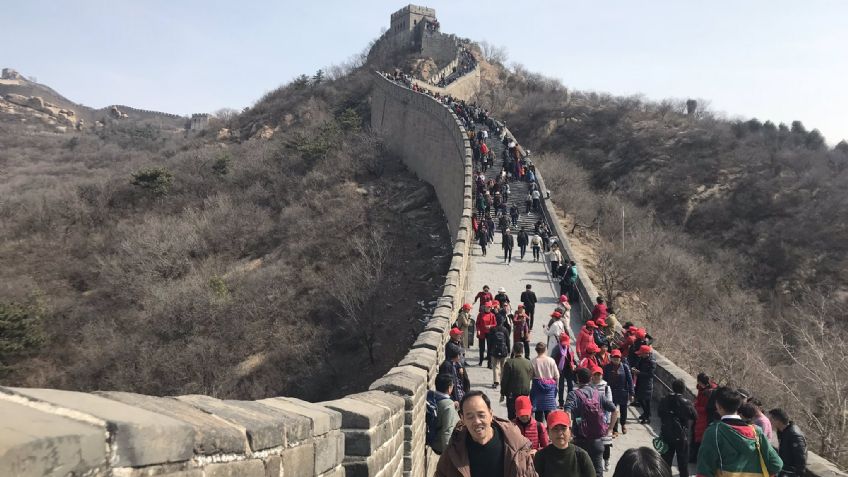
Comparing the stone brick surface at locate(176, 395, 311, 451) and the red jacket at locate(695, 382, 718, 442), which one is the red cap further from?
the stone brick surface at locate(176, 395, 311, 451)

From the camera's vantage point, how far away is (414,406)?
17.4 feet

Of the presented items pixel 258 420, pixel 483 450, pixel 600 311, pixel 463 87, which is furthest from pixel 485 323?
pixel 463 87

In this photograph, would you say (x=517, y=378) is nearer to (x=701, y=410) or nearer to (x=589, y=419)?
(x=589, y=419)

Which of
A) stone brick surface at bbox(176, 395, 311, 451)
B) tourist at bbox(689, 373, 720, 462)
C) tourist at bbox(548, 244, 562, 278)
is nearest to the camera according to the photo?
stone brick surface at bbox(176, 395, 311, 451)

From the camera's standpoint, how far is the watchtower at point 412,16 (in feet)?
215

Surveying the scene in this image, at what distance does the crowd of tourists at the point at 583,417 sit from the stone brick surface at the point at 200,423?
1466mm

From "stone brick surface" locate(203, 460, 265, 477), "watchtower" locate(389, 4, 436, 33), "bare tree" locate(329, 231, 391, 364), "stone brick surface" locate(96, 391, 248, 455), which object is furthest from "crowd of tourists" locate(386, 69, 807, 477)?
"watchtower" locate(389, 4, 436, 33)

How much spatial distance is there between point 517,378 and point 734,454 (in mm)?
2761

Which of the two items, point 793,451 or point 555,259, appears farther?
point 555,259

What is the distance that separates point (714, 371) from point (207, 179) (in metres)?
34.9

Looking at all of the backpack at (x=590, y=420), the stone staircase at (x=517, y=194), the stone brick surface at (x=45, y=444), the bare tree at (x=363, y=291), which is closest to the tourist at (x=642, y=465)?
the backpack at (x=590, y=420)

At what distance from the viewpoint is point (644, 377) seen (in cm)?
791

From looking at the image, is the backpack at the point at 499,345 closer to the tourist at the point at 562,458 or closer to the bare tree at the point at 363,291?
the tourist at the point at 562,458

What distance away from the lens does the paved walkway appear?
7.70 metres
